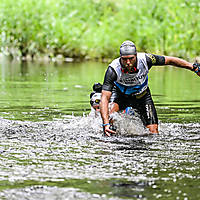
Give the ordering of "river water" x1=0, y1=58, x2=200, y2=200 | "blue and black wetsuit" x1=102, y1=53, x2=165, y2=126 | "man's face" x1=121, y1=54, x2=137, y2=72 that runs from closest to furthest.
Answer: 1. "river water" x1=0, y1=58, x2=200, y2=200
2. "man's face" x1=121, y1=54, x2=137, y2=72
3. "blue and black wetsuit" x1=102, y1=53, x2=165, y2=126

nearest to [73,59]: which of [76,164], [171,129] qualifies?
[171,129]

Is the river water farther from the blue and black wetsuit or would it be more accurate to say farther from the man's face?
the man's face

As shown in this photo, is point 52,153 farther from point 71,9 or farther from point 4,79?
point 71,9

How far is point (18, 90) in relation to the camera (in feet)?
71.3

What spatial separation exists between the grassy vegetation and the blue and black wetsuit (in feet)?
101

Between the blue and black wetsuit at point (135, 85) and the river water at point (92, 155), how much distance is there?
0.90 feet

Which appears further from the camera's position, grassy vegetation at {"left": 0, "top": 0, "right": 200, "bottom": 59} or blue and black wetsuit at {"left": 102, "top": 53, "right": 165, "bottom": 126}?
grassy vegetation at {"left": 0, "top": 0, "right": 200, "bottom": 59}

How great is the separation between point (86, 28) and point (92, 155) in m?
53.4

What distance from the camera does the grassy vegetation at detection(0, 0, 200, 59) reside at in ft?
146

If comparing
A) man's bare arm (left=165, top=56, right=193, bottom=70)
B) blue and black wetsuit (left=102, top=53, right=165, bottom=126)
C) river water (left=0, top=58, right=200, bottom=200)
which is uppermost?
man's bare arm (left=165, top=56, right=193, bottom=70)

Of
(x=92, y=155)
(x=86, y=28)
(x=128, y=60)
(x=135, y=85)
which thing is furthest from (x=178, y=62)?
(x=86, y=28)

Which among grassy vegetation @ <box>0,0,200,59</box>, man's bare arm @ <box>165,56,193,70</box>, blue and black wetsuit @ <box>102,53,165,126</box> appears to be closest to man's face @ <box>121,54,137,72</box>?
blue and black wetsuit @ <box>102,53,165,126</box>

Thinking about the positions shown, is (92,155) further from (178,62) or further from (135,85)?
(178,62)

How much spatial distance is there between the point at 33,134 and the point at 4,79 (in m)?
16.8
